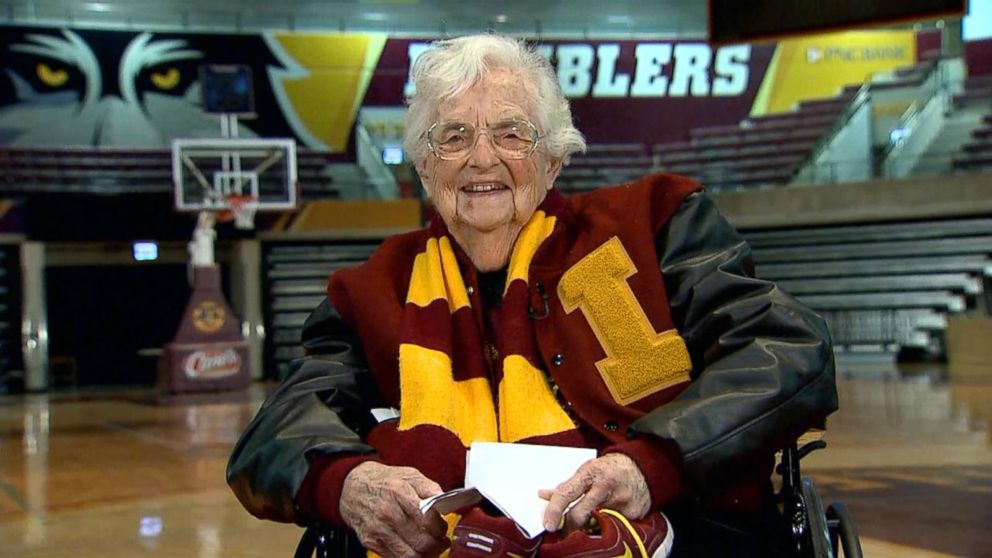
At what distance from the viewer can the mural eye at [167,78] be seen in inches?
635

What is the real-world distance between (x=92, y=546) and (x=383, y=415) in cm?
274

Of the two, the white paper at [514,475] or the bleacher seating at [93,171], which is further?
the bleacher seating at [93,171]

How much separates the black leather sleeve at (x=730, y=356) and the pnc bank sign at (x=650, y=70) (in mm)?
16030

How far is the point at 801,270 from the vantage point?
14.4 meters

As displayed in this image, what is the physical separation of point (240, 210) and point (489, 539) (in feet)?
40.9

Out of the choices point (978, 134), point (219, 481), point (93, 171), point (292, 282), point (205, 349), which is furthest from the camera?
point (292, 282)

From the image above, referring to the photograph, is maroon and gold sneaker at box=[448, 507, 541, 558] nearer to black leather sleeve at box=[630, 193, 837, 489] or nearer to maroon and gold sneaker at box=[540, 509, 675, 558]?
maroon and gold sneaker at box=[540, 509, 675, 558]

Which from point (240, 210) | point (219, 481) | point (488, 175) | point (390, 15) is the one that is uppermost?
point (390, 15)

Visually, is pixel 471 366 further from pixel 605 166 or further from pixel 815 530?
pixel 605 166

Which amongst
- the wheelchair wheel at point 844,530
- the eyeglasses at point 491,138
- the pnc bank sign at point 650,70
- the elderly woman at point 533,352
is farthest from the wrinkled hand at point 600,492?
the pnc bank sign at point 650,70

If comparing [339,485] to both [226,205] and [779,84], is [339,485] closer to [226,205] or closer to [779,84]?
[226,205]

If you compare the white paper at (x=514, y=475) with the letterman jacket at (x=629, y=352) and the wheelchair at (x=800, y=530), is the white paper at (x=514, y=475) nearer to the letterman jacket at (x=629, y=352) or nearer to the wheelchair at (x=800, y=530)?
the letterman jacket at (x=629, y=352)

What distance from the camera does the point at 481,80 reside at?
1.80 meters

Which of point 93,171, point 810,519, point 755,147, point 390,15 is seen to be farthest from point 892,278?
point 810,519
